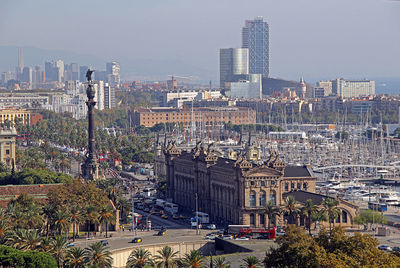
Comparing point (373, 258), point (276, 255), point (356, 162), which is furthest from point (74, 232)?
point (356, 162)

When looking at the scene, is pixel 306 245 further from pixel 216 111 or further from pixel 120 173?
pixel 216 111

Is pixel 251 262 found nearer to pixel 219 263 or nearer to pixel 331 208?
pixel 219 263

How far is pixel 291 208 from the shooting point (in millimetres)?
45438

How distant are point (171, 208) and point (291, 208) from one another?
10.6 metres

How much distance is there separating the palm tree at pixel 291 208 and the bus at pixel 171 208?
9.10 m

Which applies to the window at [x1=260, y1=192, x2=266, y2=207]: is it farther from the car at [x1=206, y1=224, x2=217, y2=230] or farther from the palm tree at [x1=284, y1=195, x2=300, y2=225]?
the car at [x1=206, y1=224, x2=217, y2=230]

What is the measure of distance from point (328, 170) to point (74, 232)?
39983 mm

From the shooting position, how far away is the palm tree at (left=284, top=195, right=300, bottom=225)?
45.5m

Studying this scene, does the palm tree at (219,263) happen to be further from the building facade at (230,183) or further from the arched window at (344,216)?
the arched window at (344,216)

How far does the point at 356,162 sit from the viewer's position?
84.2 meters

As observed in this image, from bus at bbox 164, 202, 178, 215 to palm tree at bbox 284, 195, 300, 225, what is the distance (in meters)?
9.10

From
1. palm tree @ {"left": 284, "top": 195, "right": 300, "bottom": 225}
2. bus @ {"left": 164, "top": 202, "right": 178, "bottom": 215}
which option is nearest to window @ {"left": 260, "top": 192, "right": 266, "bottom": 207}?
palm tree @ {"left": 284, "top": 195, "right": 300, "bottom": 225}

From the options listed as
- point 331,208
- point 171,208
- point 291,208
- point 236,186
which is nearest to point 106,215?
point 236,186

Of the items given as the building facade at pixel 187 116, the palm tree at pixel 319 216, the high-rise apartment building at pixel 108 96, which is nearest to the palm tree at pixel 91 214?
the palm tree at pixel 319 216
